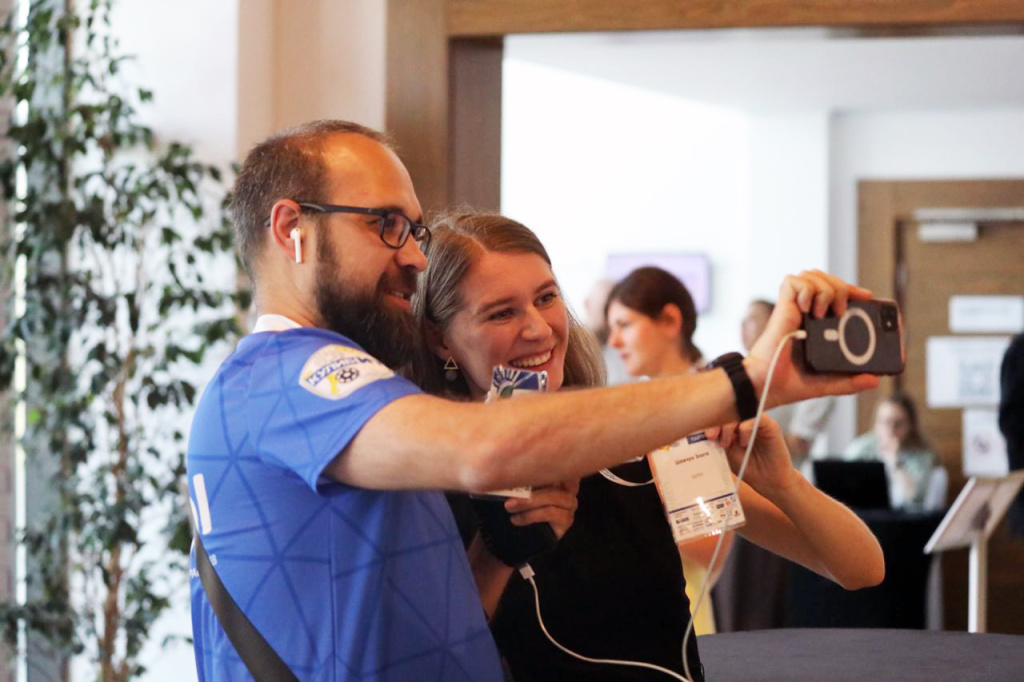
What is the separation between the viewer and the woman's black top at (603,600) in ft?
4.96

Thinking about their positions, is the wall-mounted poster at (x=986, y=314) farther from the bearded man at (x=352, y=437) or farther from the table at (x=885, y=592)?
the bearded man at (x=352, y=437)

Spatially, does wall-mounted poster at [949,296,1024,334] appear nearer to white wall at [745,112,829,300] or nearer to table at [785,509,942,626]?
white wall at [745,112,829,300]

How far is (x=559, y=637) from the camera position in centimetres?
151

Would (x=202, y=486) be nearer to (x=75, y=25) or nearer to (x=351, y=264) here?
(x=351, y=264)

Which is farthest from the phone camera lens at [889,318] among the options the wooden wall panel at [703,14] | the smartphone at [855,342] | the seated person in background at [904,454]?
the seated person in background at [904,454]

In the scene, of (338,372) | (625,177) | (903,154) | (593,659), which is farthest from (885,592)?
(338,372)

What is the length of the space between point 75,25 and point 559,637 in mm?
2289

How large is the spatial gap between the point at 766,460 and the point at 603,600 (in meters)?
0.28

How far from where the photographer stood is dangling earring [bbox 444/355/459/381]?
Result: 5.55 feet

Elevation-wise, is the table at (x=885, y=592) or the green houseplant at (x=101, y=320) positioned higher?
the green houseplant at (x=101, y=320)

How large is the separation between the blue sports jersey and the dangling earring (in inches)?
16.1

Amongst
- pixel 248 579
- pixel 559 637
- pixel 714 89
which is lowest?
pixel 559 637

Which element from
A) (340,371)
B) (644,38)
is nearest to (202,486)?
(340,371)

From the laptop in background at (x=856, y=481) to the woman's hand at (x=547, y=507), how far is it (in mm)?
4392
